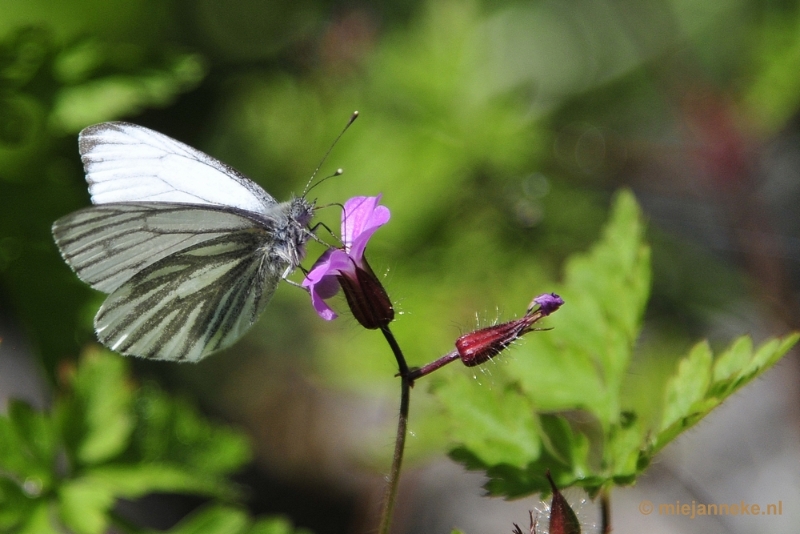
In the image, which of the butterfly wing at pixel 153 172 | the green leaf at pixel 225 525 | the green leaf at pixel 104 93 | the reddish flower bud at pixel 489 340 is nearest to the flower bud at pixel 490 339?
the reddish flower bud at pixel 489 340

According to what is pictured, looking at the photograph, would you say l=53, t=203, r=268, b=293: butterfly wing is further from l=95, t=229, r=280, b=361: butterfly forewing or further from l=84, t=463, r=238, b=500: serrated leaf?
l=84, t=463, r=238, b=500: serrated leaf

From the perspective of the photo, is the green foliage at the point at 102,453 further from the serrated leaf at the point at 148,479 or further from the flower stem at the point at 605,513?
the flower stem at the point at 605,513

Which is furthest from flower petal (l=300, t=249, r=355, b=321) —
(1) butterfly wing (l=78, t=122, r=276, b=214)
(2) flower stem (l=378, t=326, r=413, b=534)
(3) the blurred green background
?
(3) the blurred green background

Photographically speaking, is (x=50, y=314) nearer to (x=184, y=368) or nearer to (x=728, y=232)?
(x=184, y=368)

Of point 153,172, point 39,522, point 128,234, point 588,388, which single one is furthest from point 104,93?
point 588,388

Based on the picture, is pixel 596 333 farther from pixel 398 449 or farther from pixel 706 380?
pixel 398 449

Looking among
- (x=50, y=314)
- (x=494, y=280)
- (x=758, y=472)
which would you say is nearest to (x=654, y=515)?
(x=758, y=472)
